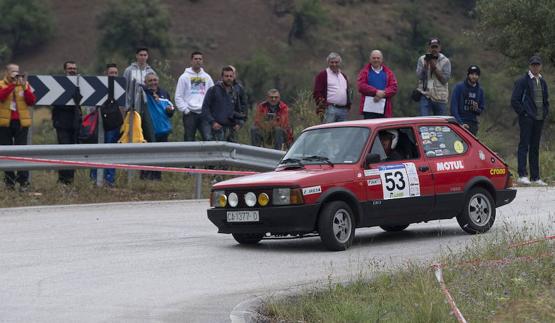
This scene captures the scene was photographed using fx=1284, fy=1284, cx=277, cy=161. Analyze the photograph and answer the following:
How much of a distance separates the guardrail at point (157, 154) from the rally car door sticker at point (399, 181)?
616 centimetres

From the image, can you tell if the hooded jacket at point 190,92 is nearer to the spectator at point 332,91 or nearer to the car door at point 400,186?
the spectator at point 332,91

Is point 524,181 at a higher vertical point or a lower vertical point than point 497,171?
lower

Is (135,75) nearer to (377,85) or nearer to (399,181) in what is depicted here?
(377,85)

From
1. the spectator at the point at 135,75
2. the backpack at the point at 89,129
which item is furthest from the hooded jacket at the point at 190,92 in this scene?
the backpack at the point at 89,129

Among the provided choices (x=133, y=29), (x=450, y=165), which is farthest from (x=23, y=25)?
(x=450, y=165)

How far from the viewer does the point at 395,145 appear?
14594 mm

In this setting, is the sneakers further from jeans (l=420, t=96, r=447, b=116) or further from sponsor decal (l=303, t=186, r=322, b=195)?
sponsor decal (l=303, t=186, r=322, b=195)

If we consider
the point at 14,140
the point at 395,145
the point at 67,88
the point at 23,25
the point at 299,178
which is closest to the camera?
the point at 299,178

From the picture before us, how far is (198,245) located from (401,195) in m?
2.31

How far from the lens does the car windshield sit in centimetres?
1416

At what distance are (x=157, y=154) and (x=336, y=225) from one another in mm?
6960

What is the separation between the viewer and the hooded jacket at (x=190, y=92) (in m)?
21.8

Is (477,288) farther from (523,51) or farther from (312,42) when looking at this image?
(312,42)

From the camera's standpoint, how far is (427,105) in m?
22.5
